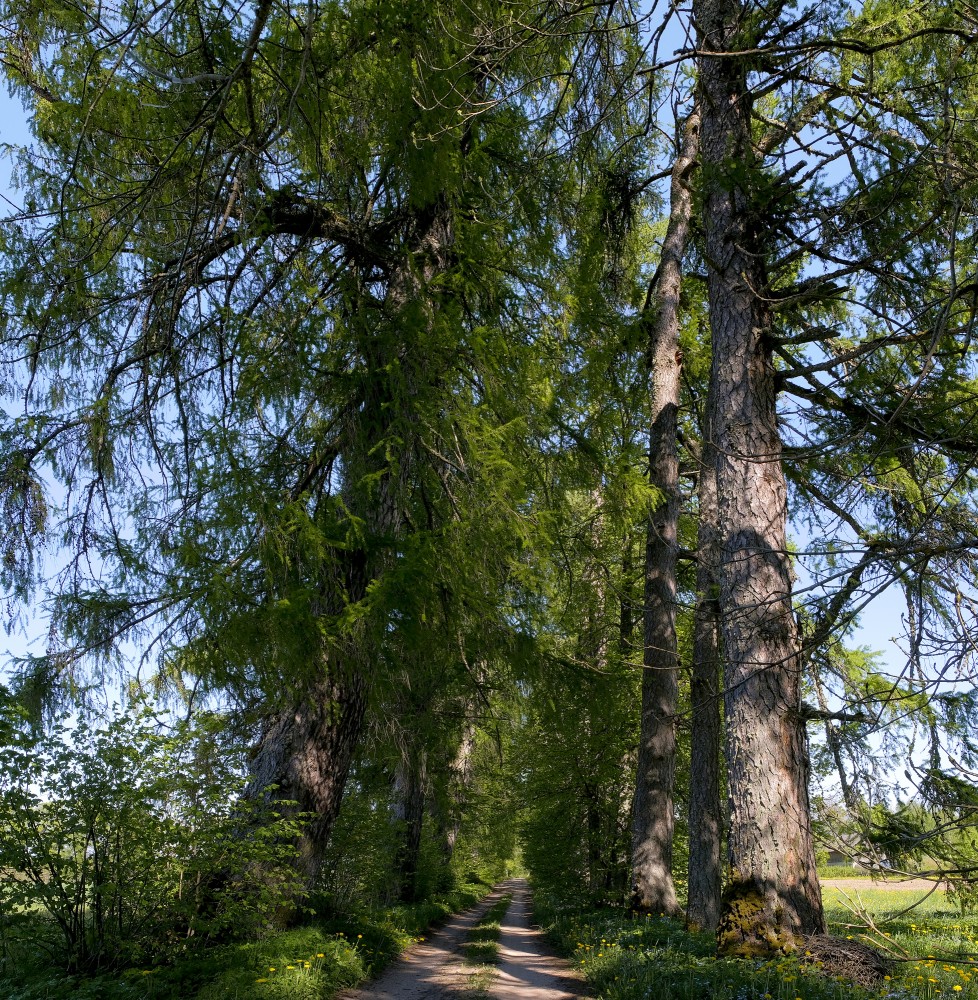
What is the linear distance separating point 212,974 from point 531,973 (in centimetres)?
514

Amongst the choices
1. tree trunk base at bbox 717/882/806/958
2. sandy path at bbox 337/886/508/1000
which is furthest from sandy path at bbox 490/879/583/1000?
tree trunk base at bbox 717/882/806/958

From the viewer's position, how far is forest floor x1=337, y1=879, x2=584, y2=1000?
7.96 metres

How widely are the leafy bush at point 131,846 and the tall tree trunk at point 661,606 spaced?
185 inches

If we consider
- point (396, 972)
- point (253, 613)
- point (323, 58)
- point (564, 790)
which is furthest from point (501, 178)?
point (564, 790)

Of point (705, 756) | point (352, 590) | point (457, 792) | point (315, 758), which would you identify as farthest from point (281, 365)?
point (457, 792)

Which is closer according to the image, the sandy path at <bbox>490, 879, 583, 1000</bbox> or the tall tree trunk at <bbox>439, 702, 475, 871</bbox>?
the sandy path at <bbox>490, 879, 583, 1000</bbox>

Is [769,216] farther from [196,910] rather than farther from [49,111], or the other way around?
[196,910]

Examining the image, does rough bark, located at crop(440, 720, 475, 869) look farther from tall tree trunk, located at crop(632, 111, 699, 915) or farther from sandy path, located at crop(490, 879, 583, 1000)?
tall tree trunk, located at crop(632, 111, 699, 915)

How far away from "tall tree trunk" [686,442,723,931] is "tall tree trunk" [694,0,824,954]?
2403mm

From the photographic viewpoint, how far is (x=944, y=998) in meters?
4.31

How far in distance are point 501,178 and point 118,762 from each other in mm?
6970

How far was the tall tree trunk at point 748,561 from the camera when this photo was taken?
16.6 ft

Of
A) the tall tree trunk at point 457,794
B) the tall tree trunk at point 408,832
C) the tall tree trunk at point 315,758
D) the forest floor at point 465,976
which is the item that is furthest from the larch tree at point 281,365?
the tall tree trunk at point 457,794

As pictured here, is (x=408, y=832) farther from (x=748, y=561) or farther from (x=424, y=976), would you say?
(x=748, y=561)
